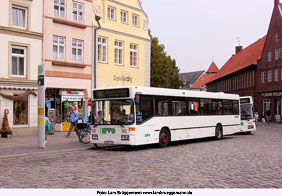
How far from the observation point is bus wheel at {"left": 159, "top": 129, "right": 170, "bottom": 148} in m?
16.7

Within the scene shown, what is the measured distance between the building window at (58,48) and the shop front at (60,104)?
2274 millimetres

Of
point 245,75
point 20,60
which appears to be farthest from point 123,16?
point 245,75

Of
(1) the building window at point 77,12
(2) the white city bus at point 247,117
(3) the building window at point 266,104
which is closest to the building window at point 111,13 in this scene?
(1) the building window at point 77,12

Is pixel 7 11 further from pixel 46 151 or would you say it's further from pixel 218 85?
pixel 218 85

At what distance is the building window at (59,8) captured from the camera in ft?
85.1

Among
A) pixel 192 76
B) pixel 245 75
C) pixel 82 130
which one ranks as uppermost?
pixel 192 76

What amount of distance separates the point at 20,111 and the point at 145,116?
10.6 meters

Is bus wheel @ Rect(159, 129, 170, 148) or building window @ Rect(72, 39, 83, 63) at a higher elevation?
building window @ Rect(72, 39, 83, 63)

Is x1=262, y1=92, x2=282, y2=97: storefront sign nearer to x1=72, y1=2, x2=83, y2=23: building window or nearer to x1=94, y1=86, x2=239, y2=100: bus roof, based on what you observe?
x1=94, y1=86, x2=239, y2=100: bus roof

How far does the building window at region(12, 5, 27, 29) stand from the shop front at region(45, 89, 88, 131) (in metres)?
4.73

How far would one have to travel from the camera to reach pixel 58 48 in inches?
1024

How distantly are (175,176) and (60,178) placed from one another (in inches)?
102

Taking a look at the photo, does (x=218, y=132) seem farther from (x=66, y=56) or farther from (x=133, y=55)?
(x=133, y=55)

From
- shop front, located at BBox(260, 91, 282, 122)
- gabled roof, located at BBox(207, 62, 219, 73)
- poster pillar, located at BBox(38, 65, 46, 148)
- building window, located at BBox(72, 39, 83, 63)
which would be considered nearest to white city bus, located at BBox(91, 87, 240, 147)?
poster pillar, located at BBox(38, 65, 46, 148)
